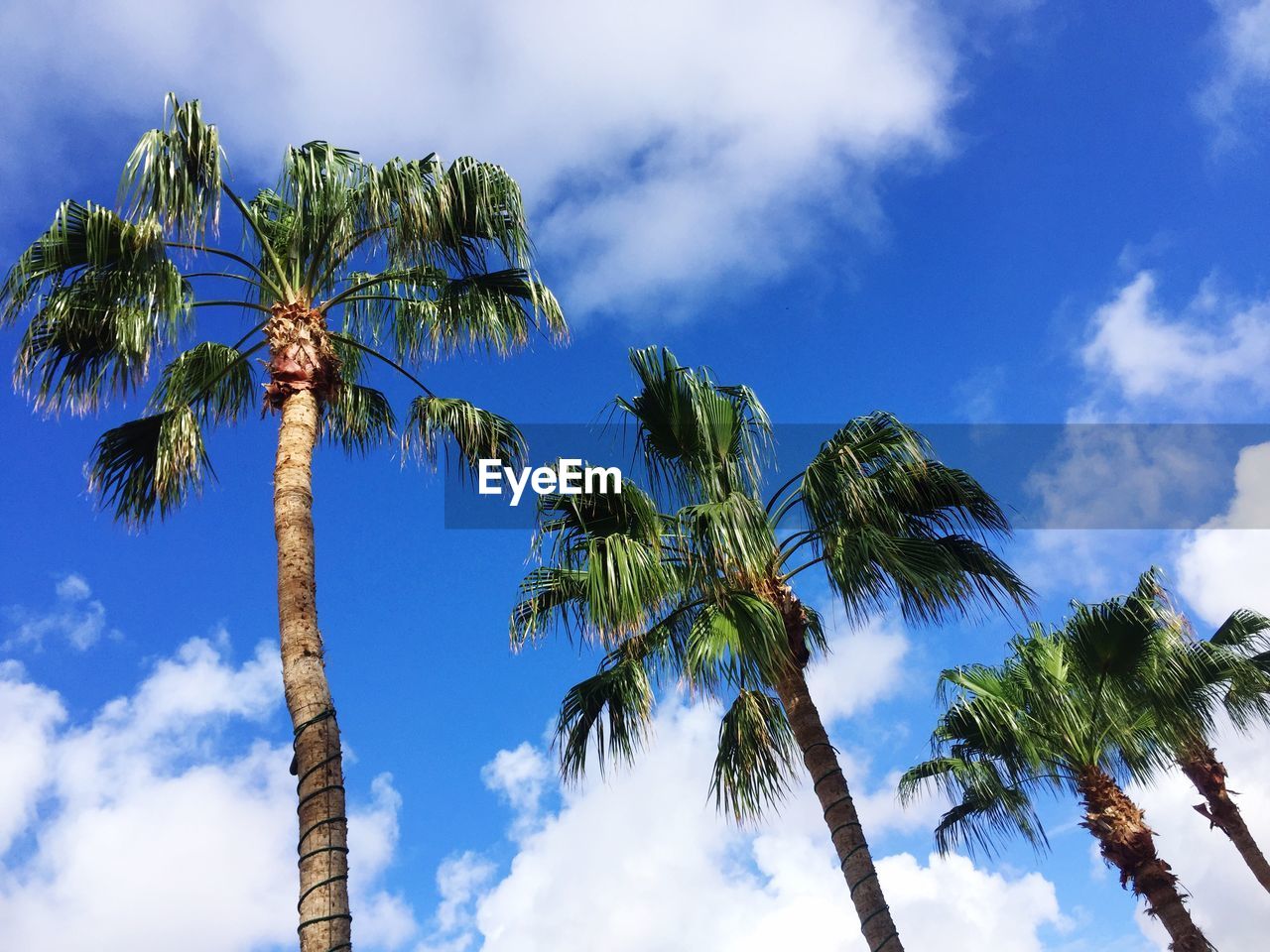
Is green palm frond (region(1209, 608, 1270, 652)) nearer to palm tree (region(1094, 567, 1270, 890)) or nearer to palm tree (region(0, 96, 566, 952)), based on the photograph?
palm tree (region(1094, 567, 1270, 890))

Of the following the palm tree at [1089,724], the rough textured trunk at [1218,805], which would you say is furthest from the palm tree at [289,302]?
the rough textured trunk at [1218,805]

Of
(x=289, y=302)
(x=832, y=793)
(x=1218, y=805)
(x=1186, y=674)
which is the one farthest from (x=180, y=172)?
(x=1218, y=805)

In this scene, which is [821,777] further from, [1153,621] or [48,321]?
[48,321]

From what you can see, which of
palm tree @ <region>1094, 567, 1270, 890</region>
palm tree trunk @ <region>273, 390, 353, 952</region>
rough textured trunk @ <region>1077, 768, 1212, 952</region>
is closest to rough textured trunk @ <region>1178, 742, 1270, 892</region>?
palm tree @ <region>1094, 567, 1270, 890</region>

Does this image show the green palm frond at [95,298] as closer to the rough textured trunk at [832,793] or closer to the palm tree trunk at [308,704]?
the palm tree trunk at [308,704]

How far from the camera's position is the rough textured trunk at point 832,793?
7.98 metres

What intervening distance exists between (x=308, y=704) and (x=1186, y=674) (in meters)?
10.5

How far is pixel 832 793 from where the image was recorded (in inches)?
335

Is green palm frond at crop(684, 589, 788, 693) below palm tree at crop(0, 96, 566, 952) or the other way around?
below

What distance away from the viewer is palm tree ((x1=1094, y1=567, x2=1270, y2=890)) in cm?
1152

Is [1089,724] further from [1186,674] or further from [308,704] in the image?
[308,704]

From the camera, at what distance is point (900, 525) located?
9070 millimetres

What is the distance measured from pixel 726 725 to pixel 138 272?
6.39 metres

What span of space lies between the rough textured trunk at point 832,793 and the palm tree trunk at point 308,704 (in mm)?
3968
